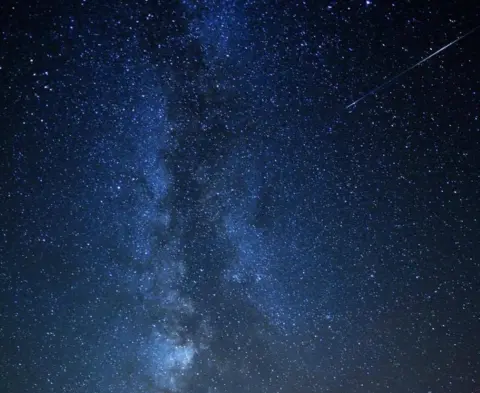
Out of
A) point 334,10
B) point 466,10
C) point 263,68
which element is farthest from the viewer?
point 263,68

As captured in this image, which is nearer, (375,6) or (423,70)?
(375,6)

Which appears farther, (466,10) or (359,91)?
(359,91)

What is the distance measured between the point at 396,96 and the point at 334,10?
53 centimetres

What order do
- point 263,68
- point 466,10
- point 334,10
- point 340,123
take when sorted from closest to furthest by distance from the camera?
1. point 466,10
2. point 334,10
3. point 263,68
4. point 340,123

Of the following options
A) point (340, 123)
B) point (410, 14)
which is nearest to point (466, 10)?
point (410, 14)

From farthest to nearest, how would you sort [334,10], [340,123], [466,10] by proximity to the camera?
[340,123] < [334,10] < [466,10]

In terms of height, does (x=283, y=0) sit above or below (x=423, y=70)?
above

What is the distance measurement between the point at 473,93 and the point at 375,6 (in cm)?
66

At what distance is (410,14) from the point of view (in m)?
1.46

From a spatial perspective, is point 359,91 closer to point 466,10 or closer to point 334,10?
point 334,10

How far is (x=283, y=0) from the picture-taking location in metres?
1.50

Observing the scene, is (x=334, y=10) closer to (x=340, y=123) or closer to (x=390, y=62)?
(x=390, y=62)

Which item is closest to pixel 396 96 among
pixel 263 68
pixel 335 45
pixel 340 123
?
pixel 340 123

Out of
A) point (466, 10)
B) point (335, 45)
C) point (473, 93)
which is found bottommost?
point (473, 93)
